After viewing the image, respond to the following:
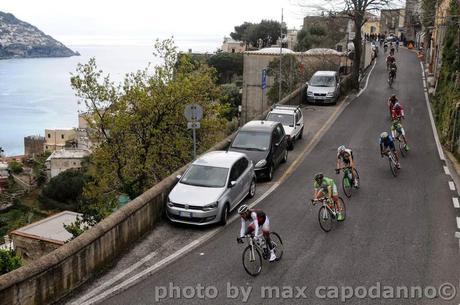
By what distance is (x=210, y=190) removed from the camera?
43.4 ft

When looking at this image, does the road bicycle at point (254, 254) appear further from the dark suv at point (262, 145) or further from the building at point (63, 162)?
the building at point (63, 162)

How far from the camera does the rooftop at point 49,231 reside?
25.6m

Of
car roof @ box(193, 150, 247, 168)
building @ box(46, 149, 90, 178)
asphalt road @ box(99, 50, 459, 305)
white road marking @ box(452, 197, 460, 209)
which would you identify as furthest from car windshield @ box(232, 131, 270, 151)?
building @ box(46, 149, 90, 178)

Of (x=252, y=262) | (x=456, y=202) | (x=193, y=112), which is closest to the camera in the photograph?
(x=252, y=262)

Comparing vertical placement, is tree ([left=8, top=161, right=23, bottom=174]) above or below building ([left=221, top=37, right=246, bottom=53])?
below

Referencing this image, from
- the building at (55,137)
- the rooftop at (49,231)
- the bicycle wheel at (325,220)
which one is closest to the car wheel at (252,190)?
the bicycle wheel at (325,220)

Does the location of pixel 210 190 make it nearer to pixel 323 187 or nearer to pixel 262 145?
pixel 323 187

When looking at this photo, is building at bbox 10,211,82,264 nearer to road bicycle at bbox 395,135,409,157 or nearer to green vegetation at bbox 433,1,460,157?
road bicycle at bbox 395,135,409,157

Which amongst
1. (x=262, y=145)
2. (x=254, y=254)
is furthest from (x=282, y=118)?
(x=254, y=254)

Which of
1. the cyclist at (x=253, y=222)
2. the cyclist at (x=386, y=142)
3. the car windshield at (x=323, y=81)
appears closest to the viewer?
the cyclist at (x=253, y=222)

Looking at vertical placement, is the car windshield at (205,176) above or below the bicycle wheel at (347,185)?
above

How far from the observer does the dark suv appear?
17.0 metres

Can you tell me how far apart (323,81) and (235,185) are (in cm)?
2107

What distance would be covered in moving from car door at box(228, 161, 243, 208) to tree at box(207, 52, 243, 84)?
281 ft
